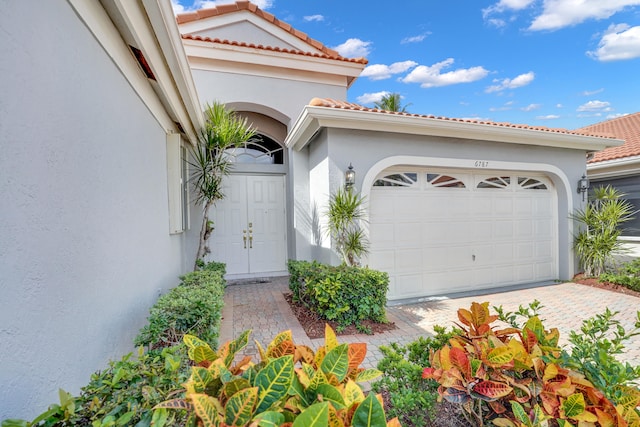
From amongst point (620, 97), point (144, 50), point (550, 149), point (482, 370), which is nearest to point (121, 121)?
point (144, 50)

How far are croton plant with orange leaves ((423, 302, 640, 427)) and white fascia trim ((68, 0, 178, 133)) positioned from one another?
3.55 meters

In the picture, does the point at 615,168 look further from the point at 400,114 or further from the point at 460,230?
the point at 400,114

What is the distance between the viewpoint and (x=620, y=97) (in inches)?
635

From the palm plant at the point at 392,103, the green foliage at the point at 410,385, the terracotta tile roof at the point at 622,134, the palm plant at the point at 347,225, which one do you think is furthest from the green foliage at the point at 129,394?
the palm plant at the point at 392,103

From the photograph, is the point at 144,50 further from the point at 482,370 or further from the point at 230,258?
the point at 230,258

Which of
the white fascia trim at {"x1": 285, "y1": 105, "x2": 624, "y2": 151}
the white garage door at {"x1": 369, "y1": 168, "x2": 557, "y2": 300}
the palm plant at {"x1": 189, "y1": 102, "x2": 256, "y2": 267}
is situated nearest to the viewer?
the white fascia trim at {"x1": 285, "y1": 105, "x2": 624, "y2": 151}

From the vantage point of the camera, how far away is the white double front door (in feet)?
25.9

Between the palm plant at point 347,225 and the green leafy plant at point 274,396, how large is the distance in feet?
13.0

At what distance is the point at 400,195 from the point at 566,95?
1734cm

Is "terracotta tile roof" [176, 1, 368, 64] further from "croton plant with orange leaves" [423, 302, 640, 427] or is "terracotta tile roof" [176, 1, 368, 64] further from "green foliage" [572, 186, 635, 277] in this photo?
"croton plant with orange leaves" [423, 302, 640, 427]

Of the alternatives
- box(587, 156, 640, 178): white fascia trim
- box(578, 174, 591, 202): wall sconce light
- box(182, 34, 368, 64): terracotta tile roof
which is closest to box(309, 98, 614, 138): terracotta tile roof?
box(578, 174, 591, 202): wall sconce light

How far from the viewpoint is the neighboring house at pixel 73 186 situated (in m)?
1.43

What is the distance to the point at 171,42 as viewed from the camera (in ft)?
10.1

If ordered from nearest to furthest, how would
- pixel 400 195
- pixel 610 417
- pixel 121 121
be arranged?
pixel 610 417, pixel 121 121, pixel 400 195
